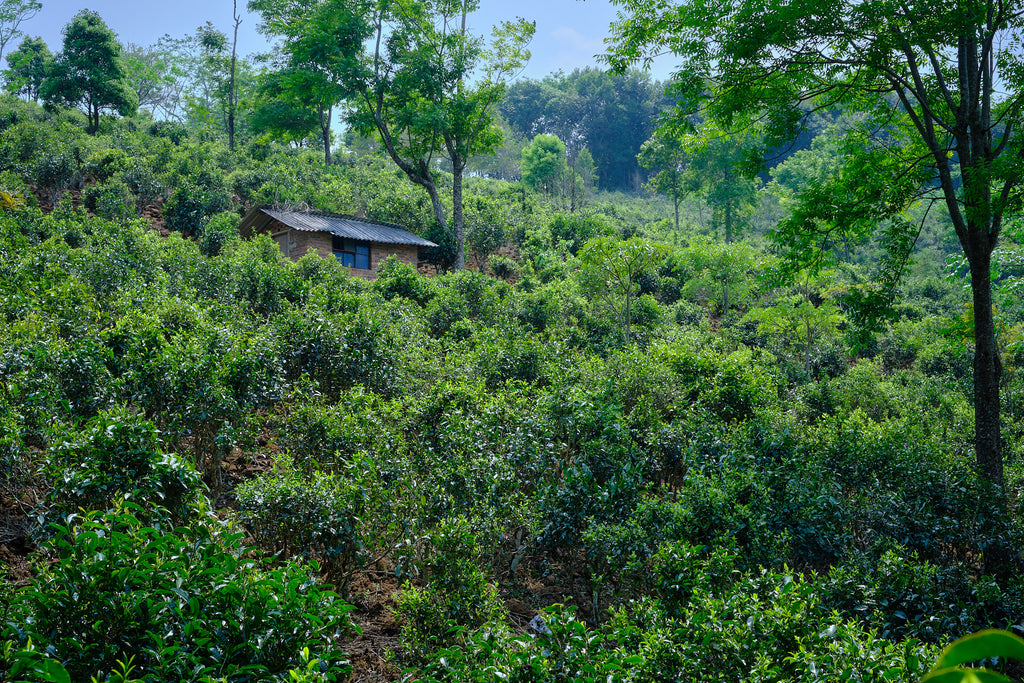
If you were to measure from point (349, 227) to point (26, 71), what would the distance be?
32.0 metres

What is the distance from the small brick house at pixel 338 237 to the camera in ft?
70.1

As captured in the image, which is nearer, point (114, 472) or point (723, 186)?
point (114, 472)

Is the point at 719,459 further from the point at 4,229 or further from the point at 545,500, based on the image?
the point at 4,229

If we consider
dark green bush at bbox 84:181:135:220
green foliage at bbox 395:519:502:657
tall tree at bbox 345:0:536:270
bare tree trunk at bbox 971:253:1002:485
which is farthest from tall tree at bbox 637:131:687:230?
green foliage at bbox 395:519:502:657

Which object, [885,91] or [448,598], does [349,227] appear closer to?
[885,91]

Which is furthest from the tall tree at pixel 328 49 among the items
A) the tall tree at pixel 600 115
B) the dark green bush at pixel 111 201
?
the tall tree at pixel 600 115

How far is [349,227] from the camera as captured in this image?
2248cm

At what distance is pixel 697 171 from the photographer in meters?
42.5

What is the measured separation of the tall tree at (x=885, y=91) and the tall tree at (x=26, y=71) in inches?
1693

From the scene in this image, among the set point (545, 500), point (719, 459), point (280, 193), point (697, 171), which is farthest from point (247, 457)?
point (697, 171)

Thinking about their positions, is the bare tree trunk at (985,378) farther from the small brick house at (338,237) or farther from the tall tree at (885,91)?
the small brick house at (338,237)

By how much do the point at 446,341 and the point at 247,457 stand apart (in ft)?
15.7

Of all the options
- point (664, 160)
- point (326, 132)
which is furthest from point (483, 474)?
point (664, 160)

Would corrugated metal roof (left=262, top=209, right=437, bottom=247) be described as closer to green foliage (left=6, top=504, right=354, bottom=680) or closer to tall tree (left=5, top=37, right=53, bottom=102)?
green foliage (left=6, top=504, right=354, bottom=680)
